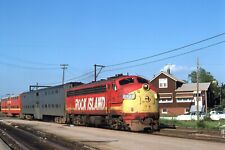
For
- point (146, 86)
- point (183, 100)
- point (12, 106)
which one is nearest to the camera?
point (146, 86)

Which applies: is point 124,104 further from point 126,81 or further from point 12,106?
point 12,106

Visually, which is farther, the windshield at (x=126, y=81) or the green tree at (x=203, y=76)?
the green tree at (x=203, y=76)

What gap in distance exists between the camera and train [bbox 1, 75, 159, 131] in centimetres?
2970

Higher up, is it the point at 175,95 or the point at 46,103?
the point at 175,95

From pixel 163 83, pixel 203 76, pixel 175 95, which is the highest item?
pixel 203 76

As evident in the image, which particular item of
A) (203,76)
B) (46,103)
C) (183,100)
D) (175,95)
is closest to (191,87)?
(183,100)

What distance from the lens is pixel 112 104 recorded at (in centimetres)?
3238

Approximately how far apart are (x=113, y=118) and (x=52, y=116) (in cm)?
2378

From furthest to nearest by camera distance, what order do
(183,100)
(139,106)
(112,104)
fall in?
1. (183,100)
2. (112,104)
3. (139,106)

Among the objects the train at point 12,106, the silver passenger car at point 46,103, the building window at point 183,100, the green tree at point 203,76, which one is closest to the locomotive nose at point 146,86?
the silver passenger car at point 46,103

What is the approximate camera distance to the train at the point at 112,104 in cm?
2970

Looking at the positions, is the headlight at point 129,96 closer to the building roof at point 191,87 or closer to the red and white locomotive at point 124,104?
the red and white locomotive at point 124,104

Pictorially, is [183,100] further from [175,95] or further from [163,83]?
[163,83]

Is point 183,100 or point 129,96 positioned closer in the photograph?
point 129,96
